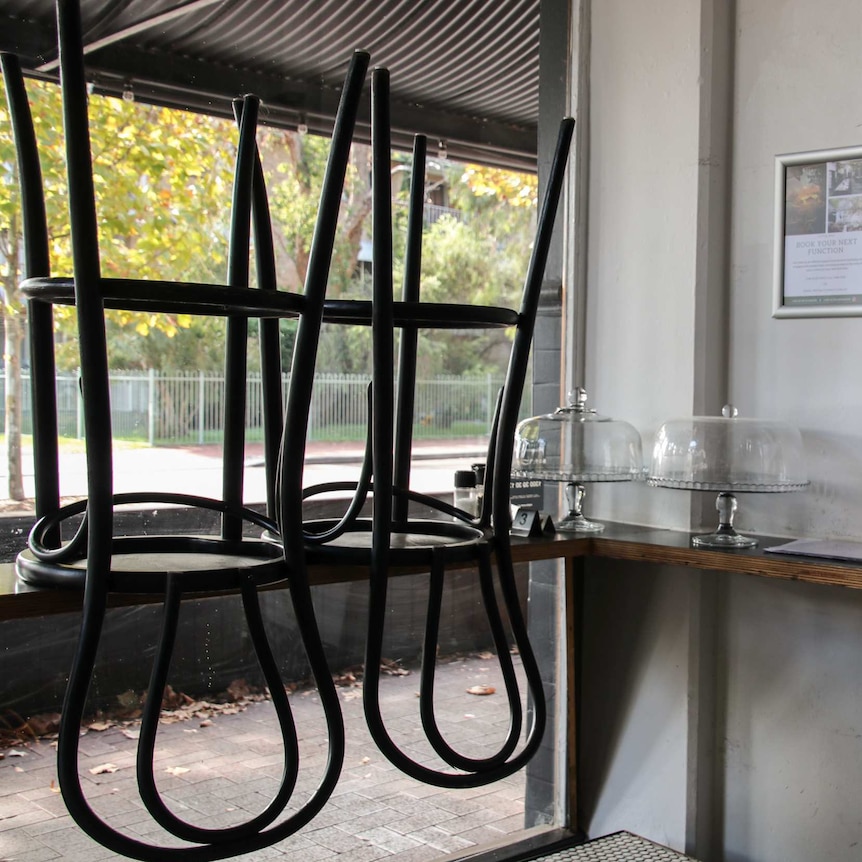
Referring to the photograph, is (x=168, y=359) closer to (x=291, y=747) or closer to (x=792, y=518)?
(x=291, y=747)

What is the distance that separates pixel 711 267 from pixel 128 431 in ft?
4.35

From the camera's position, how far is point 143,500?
1381 millimetres

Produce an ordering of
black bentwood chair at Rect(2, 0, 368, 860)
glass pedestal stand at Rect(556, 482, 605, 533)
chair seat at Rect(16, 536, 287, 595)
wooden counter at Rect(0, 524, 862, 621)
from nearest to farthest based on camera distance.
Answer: black bentwood chair at Rect(2, 0, 368, 860) → chair seat at Rect(16, 536, 287, 595) → wooden counter at Rect(0, 524, 862, 621) → glass pedestal stand at Rect(556, 482, 605, 533)

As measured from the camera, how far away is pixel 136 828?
2.01 m

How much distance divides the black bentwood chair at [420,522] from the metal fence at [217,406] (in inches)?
22.3

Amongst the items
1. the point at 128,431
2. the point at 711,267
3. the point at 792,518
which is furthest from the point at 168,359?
the point at 792,518

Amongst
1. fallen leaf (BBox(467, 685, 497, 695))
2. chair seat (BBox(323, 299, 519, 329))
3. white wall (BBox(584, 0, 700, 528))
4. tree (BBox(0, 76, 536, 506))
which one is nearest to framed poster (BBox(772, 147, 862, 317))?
white wall (BBox(584, 0, 700, 528))

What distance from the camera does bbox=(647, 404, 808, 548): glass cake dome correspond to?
7.19 feet

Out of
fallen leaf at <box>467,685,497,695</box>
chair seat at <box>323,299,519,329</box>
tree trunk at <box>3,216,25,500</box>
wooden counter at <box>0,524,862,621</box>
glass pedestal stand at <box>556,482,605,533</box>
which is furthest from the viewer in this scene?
fallen leaf at <box>467,685,497,695</box>

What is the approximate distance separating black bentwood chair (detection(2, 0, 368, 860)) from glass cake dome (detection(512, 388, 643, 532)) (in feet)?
3.55

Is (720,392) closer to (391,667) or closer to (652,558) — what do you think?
(652,558)

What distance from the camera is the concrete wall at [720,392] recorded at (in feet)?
7.63

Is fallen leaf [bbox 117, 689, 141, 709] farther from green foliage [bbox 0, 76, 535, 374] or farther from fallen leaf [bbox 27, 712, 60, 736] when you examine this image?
green foliage [bbox 0, 76, 535, 374]

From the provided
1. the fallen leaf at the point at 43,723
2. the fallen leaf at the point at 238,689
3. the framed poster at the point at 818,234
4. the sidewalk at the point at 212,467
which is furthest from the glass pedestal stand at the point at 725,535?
the fallen leaf at the point at 43,723
